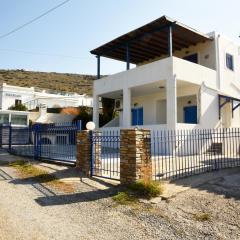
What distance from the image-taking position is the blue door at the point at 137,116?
22.3 metres

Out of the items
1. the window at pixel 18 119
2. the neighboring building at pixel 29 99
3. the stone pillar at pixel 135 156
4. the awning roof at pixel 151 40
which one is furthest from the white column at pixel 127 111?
the neighboring building at pixel 29 99

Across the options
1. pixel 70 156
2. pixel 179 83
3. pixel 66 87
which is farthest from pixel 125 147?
pixel 66 87

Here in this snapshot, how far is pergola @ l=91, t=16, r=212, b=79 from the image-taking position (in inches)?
643

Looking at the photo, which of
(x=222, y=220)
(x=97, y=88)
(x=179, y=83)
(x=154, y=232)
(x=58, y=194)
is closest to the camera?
(x=154, y=232)

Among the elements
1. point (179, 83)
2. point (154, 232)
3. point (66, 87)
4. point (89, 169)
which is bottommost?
point (154, 232)

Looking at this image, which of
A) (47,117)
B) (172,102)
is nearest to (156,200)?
(172,102)

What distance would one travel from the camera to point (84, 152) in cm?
1002

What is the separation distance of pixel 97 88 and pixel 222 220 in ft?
54.2

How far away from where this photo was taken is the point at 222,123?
18.9m

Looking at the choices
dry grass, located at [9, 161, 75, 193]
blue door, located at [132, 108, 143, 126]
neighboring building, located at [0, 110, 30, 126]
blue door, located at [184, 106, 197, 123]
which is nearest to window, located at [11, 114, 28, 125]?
neighboring building, located at [0, 110, 30, 126]

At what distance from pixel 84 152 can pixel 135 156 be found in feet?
8.81

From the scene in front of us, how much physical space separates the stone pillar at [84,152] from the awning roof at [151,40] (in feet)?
28.7

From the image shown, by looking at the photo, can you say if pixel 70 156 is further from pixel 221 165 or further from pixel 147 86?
pixel 147 86

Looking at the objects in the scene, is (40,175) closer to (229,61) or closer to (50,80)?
(229,61)
